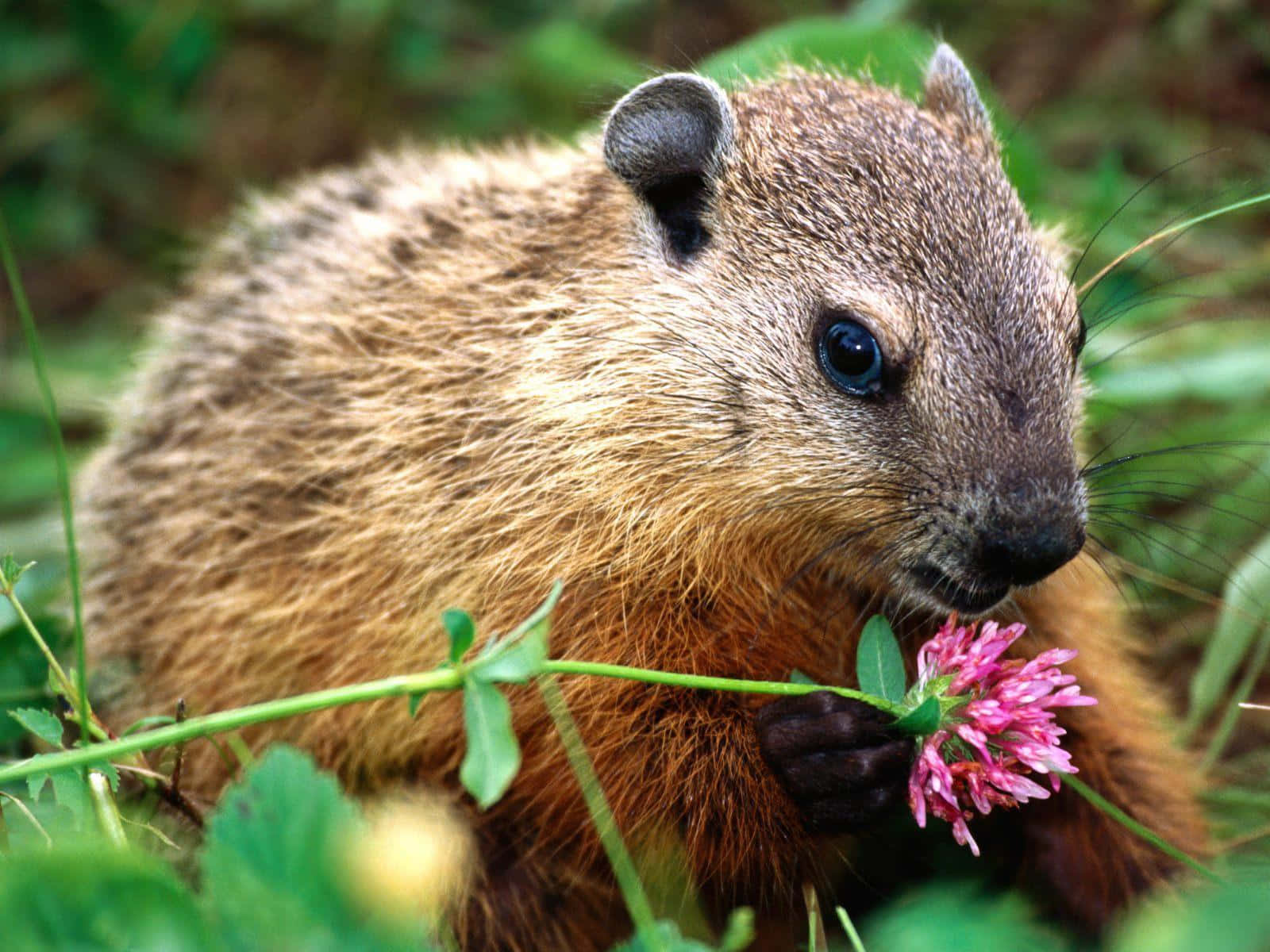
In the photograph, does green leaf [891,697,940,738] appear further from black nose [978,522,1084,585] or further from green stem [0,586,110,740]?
green stem [0,586,110,740]

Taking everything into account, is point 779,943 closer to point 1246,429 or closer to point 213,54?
point 1246,429

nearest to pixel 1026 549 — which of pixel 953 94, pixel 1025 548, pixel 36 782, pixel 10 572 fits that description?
pixel 1025 548

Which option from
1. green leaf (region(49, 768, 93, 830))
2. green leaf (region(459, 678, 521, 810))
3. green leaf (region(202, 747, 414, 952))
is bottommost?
green leaf (region(49, 768, 93, 830))

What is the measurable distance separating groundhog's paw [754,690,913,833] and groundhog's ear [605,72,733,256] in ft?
3.49

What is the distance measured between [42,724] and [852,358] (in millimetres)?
1675

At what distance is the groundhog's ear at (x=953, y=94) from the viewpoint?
134 inches

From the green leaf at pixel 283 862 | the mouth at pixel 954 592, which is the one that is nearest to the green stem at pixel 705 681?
the mouth at pixel 954 592

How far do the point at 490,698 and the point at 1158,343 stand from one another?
3570 mm

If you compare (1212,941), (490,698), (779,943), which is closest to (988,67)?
(779,943)

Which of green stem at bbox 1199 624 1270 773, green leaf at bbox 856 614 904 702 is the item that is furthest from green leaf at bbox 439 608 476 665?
green stem at bbox 1199 624 1270 773

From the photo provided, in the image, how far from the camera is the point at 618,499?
2.87 meters

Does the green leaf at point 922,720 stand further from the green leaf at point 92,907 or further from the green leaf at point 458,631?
the green leaf at point 92,907

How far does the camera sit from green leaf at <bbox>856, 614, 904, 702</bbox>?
8.14ft

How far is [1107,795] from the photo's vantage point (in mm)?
3238
